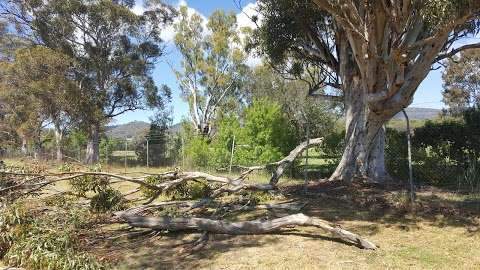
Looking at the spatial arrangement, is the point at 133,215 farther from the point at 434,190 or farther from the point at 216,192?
the point at 434,190

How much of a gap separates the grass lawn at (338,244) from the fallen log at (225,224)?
0.43 ft

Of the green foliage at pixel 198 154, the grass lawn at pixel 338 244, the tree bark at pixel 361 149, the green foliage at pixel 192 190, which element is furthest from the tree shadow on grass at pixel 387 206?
the green foliage at pixel 198 154

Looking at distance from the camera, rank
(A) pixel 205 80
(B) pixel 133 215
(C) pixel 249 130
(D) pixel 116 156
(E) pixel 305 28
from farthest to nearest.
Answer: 1. (A) pixel 205 80
2. (D) pixel 116 156
3. (C) pixel 249 130
4. (E) pixel 305 28
5. (B) pixel 133 215

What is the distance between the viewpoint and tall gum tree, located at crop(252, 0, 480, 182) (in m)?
8.27

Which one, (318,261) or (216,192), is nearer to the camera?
(318,261)

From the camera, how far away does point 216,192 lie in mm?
9586

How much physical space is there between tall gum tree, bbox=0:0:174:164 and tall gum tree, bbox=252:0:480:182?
16326mm

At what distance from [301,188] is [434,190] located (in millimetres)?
3280

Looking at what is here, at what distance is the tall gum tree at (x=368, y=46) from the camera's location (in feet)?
27.1

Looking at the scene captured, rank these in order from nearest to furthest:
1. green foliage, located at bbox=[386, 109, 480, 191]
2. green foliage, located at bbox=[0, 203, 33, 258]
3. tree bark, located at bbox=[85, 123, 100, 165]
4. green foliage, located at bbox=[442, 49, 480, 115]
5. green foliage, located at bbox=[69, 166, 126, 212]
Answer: green foliage, located at bbox=[0, 203, 33, 258] → green foliage, located at bbox=[69, 166, 126, 212] → green foliage, located at bbox=[386, 109, 480, 191] → tree bark, located at bbox=[85, 123, 100, 165] → green foliage, located at bbox=[442, 49, 480, 115]

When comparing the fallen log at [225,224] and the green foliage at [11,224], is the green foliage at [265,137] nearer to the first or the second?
the fallen log at [225,224]

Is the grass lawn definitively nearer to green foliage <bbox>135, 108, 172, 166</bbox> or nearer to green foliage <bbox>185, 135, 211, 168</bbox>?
green foliage <bbox>185, 135, 211, 168</bbox>

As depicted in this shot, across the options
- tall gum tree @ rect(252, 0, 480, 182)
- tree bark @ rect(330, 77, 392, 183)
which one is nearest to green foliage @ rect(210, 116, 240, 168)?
tall gum tree @ rect(252, 0, 480, 182)

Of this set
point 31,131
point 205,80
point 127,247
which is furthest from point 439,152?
point 31,131
